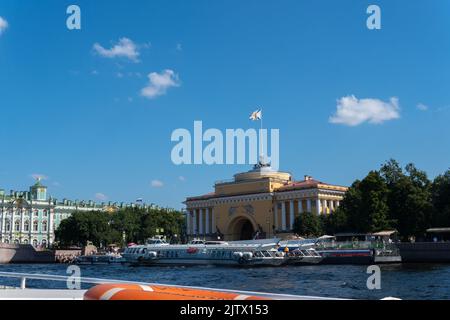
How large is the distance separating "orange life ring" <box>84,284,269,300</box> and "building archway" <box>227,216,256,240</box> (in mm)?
71696

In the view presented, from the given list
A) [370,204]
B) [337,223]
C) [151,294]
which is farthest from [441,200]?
[151,294]

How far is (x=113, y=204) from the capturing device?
111438mm

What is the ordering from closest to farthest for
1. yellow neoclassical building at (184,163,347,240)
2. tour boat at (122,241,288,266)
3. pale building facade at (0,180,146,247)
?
1. tour boat at (122,241,288,266)
2. yellow neoclassical building at (184,163,347,240)
3. pale building facade at (0,180,146,247)

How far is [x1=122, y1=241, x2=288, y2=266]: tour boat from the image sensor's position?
145 ft

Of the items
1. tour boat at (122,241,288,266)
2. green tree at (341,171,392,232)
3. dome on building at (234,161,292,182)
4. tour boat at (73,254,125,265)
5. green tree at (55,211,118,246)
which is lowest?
tour boat at (73,254,125,265)

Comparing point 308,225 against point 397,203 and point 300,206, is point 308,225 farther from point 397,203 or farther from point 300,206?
point 397,203

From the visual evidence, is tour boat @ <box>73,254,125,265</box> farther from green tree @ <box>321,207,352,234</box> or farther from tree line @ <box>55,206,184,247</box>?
green tree @ <box>321,207,352,234</box>

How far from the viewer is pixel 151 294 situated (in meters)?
4.69

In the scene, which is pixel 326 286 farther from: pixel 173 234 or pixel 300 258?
pixel 173 234

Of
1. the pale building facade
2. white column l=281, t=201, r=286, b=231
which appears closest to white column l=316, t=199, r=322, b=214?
white column l=281, t=201, r=286, b=231

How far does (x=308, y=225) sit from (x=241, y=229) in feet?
62.3

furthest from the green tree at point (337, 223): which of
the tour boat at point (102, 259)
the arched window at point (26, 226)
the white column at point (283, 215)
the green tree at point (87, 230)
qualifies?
the arched window at point (26, 226)
